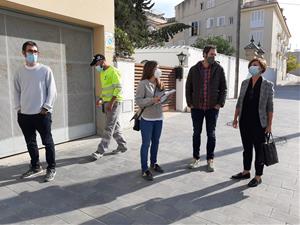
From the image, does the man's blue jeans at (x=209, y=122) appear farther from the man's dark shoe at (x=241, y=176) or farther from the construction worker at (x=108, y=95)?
the construction worker at (x=108, y=95)

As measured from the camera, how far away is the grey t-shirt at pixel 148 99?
396cm

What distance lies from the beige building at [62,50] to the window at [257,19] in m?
32.5

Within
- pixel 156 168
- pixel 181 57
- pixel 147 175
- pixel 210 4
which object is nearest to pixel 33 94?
pixel 147 175

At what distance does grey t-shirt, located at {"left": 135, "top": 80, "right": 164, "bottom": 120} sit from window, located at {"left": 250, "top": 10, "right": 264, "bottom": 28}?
34.7 m

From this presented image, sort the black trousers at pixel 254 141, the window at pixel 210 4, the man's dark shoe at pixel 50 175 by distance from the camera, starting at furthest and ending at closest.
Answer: the window at pixel 210 4
the man's dark shoe at pixel 50 175
the black trousers at pixel 254 141

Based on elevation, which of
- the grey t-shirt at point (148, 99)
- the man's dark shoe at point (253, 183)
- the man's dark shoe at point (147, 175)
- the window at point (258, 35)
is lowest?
the man's dark shoe at point (253, 183)

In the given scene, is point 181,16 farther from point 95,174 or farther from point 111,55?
point 95,174

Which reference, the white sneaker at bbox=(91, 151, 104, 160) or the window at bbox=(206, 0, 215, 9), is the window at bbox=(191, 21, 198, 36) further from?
the white sneaker at bbox=(91, 151, 104, 160)

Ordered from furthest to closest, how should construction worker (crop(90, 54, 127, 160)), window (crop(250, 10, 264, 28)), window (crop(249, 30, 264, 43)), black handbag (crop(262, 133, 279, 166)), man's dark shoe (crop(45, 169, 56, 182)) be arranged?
window (crop(249, 30, 264, 43)), window (crop(250, 10, 264, 28)), construction worker (crop(90, 54, 127, 160)), man's dark shoe (crop(45, 169, 56, 182)), black handbag (crop(262, 133, 279, 166))

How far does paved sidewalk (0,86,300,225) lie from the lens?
A: 10.2 feet

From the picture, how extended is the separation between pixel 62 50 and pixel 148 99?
9.53ft

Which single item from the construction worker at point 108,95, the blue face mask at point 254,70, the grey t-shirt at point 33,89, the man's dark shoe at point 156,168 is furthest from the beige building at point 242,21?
the grey t-shirt at point 33,89

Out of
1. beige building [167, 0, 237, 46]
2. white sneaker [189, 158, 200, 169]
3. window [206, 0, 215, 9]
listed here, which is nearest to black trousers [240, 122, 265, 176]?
white sneaker [189, 158, 200, 169]

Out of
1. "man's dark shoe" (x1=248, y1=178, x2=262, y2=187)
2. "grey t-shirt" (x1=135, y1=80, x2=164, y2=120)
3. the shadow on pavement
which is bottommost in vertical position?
the shadow on pavement
